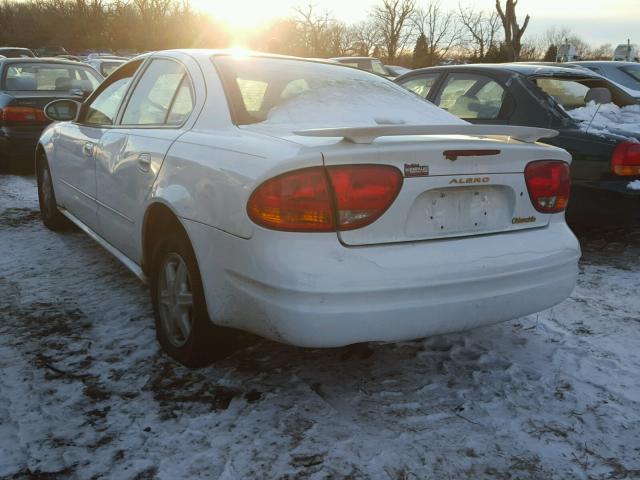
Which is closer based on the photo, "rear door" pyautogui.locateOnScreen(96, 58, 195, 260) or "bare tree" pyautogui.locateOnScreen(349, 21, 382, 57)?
"rear door" pyautogui.locateOnScreen(96, 58, 195, 260)

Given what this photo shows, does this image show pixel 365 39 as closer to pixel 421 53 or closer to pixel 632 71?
pixel 421 53

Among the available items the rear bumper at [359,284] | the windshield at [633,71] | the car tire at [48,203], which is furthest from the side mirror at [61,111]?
the windshield at [633,71]

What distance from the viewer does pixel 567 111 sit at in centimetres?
523

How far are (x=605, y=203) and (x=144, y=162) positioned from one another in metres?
3.40

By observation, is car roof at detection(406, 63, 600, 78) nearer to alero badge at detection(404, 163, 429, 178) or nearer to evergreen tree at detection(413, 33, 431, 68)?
alero badge at detection(404, 163, 429, 178)

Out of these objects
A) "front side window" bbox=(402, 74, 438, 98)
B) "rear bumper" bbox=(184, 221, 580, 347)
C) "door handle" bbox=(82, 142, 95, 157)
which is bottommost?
"rear bumper" bbox=(184, 221, 580, 347)

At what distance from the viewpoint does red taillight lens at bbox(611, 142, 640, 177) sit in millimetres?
4562

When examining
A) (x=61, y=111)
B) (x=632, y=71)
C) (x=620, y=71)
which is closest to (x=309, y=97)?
(x=61, y=111)

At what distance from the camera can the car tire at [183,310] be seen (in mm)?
2719

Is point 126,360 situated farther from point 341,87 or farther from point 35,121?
point 35,121

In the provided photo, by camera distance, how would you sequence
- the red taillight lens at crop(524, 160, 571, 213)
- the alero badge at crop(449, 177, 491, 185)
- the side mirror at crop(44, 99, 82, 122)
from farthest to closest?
the side mirror at crop(44, 99, 82, 122) → the red taillight lens at crop(524, 160, 571, 213) → the alero badge at crop(449, 177, 491, 185)

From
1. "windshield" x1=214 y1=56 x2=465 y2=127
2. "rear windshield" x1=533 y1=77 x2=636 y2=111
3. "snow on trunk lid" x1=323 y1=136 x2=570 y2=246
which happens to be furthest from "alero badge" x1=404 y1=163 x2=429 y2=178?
"rear windshield" x1=533 y1=77 x2=636 y2=111

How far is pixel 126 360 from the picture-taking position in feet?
9.76

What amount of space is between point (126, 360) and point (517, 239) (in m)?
1.87
